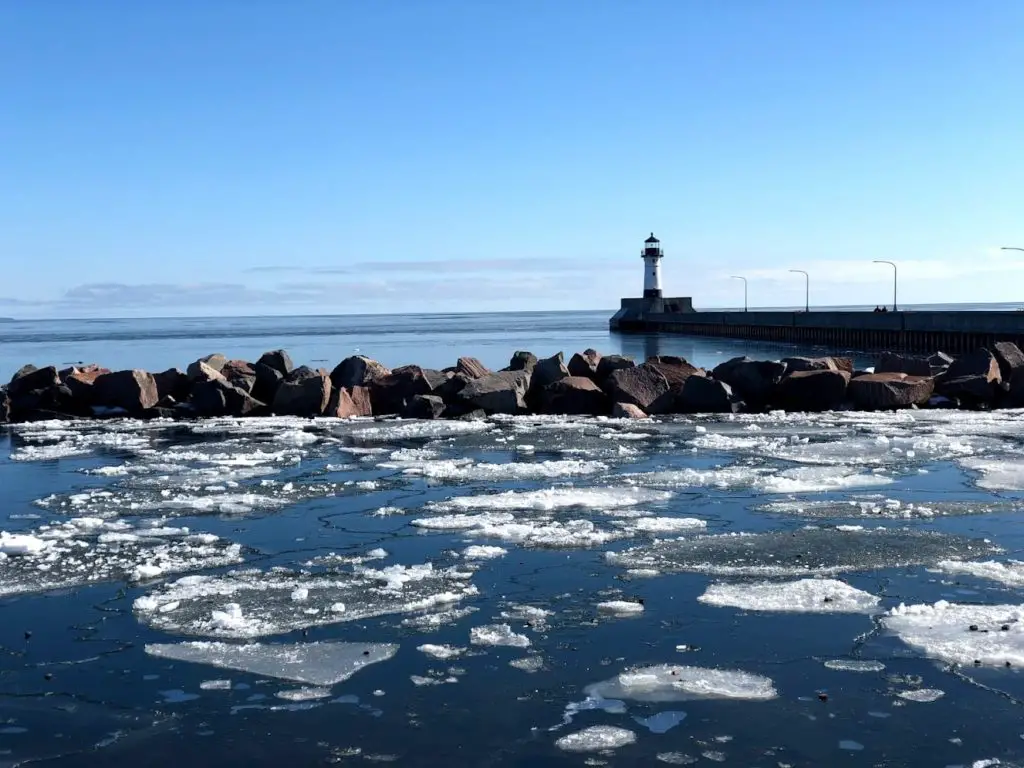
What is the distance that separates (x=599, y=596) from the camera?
720 cm

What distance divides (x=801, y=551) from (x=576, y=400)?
12.2 metres

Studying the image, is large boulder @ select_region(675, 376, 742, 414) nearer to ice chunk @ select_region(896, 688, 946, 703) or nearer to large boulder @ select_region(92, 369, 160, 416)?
large boulder @ select_region(92, 369, 160, 416)

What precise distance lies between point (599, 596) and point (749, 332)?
6663cm

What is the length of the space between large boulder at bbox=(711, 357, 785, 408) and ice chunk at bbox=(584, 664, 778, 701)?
51.1 ft

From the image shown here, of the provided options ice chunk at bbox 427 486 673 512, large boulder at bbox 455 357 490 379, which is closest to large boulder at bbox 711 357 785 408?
large boulder at bbox 455 357 490 379

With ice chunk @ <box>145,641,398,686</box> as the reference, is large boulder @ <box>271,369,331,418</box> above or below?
above

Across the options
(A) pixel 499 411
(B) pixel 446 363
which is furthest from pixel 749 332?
(A) pixel 499 411

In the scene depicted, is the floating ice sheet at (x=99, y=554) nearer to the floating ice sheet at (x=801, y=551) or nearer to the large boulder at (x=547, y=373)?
the floating ice sheet at (x=801, y=551)

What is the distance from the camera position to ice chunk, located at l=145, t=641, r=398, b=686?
5.79 metres

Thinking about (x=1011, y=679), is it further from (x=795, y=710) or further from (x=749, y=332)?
(x=749, y=332)

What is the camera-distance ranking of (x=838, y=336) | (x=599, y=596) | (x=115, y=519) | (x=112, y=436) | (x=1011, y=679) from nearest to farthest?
(x=1011, y=679) < (x=599, y=596) < (x=115, y=519) < (x=112, y=436) < (x=838, y=336)

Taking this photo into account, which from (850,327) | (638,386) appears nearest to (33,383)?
(638,386)

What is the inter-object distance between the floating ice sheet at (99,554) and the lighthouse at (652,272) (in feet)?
238

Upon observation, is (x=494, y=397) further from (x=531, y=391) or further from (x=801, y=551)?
(x=801, y=551)
